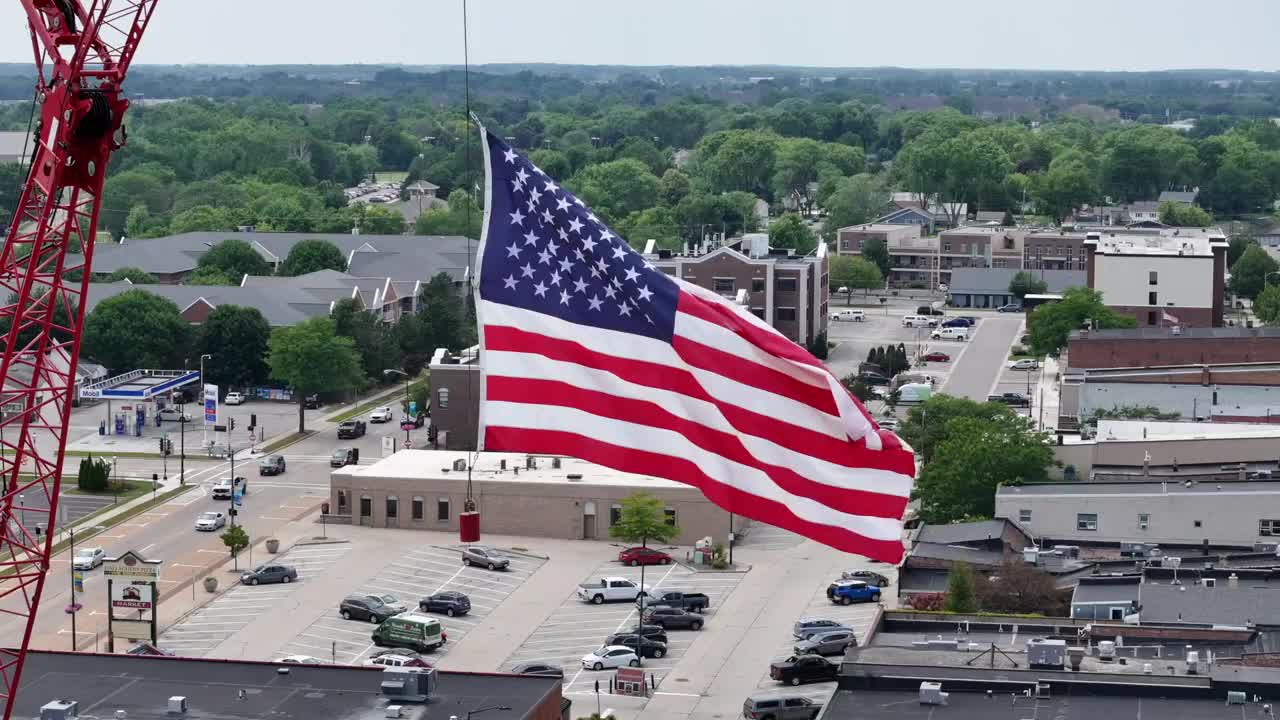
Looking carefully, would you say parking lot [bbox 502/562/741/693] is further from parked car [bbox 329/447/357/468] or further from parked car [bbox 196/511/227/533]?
parked car [bbox 329/447/357/468]

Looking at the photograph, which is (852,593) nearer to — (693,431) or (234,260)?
(693,431)

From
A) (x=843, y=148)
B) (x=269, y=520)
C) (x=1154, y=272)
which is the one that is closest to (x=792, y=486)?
(x=269, y=520)

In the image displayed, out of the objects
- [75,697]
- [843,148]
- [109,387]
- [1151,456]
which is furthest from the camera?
[843,148]

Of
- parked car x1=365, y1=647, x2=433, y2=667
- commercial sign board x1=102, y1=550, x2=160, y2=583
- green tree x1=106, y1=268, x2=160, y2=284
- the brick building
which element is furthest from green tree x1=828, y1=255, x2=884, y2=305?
commercial sign board x1=102, y1=550, x2=160, y2=583

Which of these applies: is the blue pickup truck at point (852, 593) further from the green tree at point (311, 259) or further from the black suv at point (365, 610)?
the green tree at point (311, 259)

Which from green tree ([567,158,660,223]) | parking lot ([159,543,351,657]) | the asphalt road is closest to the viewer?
parking lot ([159,543,351,657])

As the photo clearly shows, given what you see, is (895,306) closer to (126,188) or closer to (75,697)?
(126,188)
